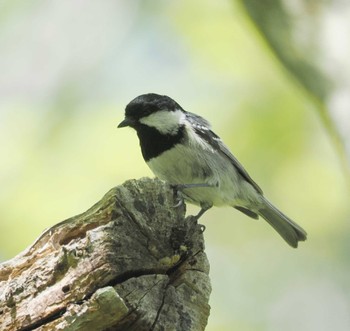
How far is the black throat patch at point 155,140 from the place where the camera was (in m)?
3.69

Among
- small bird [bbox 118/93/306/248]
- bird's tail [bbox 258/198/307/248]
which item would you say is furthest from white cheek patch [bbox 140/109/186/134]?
bird's tail [bbox 258/198/307/248]

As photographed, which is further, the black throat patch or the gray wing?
the gray wing

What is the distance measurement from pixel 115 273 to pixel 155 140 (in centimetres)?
195

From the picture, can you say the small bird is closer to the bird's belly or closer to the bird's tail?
the bird's belly

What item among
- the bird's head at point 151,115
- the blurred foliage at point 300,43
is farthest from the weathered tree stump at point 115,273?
the bird's head at point 151,115

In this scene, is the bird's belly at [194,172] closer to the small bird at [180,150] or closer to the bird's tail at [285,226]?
the small bird at [180,150]

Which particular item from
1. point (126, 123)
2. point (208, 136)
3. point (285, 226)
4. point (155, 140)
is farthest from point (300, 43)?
point (285, 226)

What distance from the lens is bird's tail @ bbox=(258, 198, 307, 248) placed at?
4.38 m

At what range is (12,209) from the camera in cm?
441

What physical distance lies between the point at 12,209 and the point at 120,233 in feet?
8.86

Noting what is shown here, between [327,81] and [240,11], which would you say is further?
[240,11]

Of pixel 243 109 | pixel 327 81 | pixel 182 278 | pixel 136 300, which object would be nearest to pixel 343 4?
pixel 327 81

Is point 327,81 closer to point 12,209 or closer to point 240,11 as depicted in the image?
point 240,11

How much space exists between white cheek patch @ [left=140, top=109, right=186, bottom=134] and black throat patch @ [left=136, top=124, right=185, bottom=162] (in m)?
0.02
